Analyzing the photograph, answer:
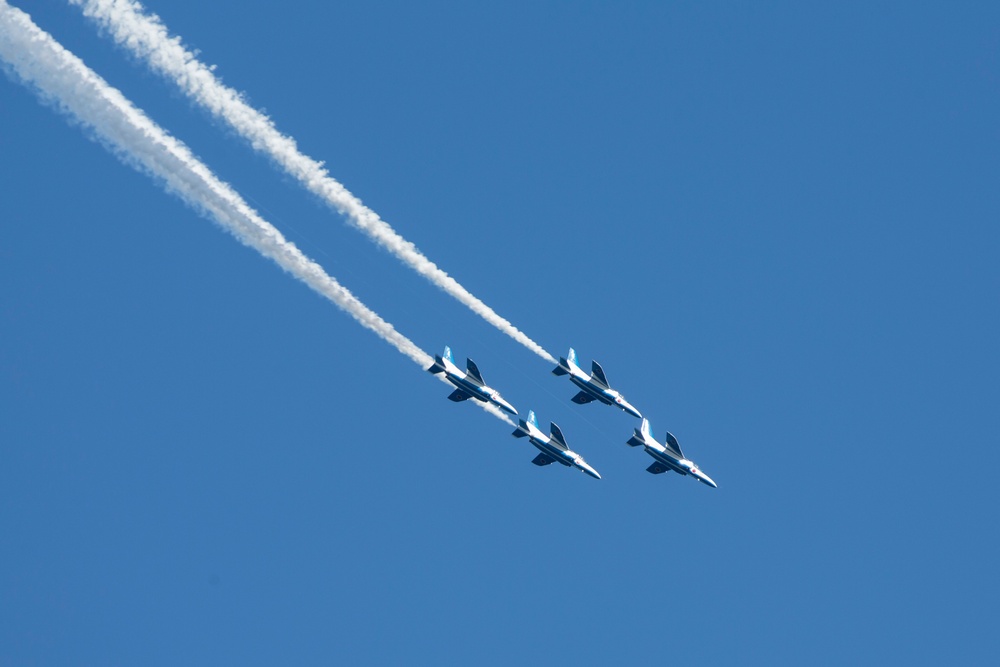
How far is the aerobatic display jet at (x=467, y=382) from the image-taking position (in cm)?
7262

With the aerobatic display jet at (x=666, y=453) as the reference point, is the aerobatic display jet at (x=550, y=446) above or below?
below

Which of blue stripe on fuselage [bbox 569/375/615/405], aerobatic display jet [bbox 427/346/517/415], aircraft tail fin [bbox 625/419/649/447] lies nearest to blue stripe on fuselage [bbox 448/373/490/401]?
aerobatic display jet [bbox 427/346/517/415]

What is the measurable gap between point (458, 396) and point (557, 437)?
5127mm

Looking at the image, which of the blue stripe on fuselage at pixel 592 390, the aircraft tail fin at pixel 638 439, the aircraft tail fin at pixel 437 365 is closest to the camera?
the aircraft tail fin at pixel 437 365

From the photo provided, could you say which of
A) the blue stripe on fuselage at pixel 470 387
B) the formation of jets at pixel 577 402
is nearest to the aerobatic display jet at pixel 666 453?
the formation of jets at pixel 577 402

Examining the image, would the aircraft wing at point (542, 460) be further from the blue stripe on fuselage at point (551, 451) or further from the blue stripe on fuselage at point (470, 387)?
the blue stripe on fuselage at point (470, 387)

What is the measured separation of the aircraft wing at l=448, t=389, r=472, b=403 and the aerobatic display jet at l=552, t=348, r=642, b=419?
4.31 meters

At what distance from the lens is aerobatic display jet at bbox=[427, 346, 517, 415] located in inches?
2859

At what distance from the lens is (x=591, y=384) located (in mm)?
76625

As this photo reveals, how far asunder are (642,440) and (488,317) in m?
12.0

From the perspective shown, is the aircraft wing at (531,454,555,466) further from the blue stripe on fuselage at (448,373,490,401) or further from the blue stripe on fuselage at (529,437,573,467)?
the blue stripe on fuselage at (448,373,490,401)

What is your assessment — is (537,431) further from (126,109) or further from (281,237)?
(126,109)

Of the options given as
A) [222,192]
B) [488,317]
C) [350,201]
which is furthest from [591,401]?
[222,192]

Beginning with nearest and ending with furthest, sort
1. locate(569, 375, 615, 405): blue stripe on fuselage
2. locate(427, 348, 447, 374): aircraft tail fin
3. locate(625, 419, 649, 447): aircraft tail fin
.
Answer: locate(427, 348, 447, 374): aircraft tail fin
locate(569, 375, 615, 405): blue stripe on fuselage
locate(625, 419, 649, 447): aircraft tail fin
